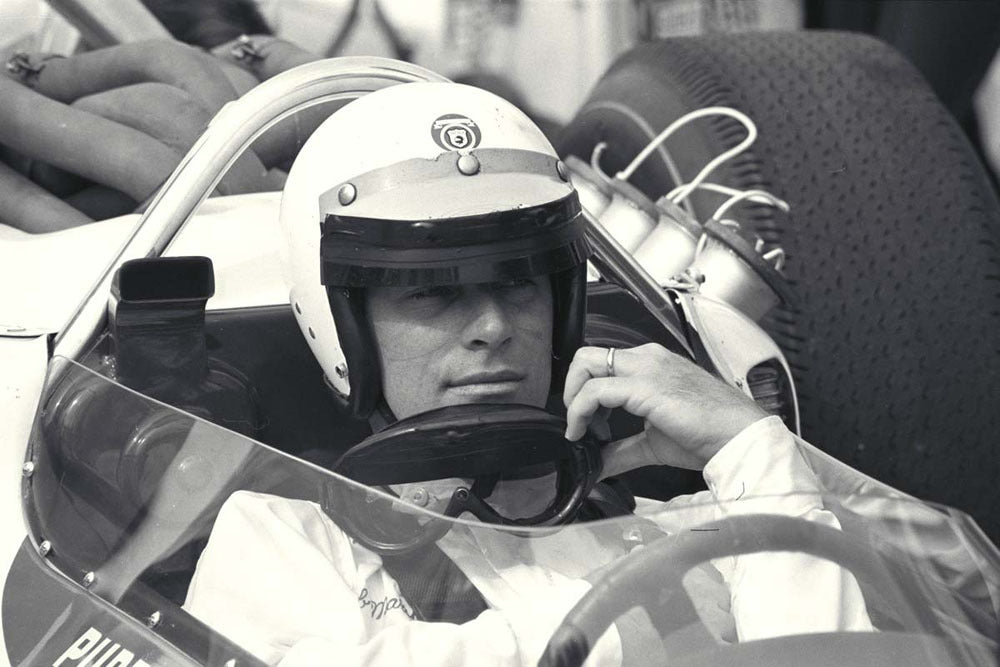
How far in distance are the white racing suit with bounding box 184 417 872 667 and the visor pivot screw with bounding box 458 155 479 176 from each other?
0.46 m

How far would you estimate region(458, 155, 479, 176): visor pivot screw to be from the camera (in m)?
1.46

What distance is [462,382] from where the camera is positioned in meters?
1.43

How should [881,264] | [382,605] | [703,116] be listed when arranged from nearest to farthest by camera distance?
[382,605] → [881,264] → [703,116]

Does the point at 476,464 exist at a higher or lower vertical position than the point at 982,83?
higher

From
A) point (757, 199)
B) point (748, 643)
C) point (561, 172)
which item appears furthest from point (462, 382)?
point (757, 199)

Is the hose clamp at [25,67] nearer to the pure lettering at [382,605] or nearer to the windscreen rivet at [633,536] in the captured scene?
the pure lettering at [382,605]

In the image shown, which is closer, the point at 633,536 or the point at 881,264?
the point at 633,536

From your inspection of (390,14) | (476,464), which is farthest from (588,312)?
(390,14)

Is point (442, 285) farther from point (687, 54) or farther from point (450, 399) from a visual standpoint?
point (687, 54)

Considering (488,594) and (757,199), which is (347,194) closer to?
(488,594)

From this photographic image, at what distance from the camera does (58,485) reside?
4.45 feet

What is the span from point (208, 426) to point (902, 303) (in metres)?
1.37

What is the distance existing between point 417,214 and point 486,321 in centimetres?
13

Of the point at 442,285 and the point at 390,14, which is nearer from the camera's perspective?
the point at 442,285
